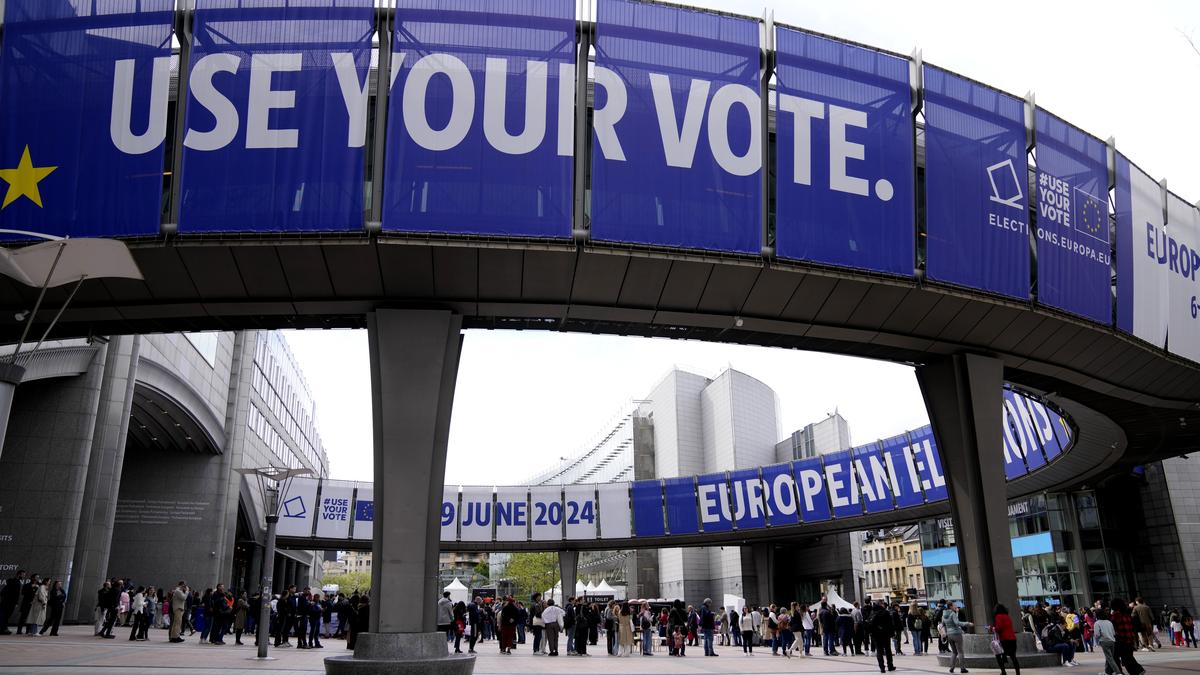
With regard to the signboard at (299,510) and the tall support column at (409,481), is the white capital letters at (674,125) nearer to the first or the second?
the tall support column at (409,481)

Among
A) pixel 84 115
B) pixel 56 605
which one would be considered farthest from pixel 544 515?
pixel 84 115

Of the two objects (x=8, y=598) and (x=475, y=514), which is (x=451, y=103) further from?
(x=475, y=514)

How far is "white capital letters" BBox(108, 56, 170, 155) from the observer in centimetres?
1666

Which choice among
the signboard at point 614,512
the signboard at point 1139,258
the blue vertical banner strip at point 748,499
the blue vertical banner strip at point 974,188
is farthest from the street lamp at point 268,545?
the blue vertical banner strip at point 748,499

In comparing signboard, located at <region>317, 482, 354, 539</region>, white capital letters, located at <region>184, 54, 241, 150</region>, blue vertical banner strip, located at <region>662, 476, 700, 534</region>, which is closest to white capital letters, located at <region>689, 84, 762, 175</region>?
white capital letters, located at <region>184, 54, 241, 150</region>

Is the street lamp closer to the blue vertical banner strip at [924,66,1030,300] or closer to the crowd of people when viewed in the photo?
the crowd of people

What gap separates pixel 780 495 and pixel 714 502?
3675 mm

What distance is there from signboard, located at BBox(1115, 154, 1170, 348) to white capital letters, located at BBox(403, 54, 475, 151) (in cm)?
1685

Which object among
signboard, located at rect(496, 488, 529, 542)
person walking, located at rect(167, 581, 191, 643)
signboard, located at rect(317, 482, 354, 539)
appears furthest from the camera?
signboard, located at rect(496, 488, 529, 542)

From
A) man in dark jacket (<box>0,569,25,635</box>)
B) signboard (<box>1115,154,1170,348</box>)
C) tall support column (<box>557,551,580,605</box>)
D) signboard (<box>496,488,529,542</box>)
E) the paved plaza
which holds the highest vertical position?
signboard (<box>1115,154,1170,348</box>)

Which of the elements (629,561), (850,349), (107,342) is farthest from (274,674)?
(629,561)

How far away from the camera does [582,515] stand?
162 feet

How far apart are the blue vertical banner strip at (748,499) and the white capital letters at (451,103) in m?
33.8

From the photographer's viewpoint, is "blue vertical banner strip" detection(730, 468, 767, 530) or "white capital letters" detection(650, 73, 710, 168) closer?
"white capital letters" detection(650, 73, 710, 168)
